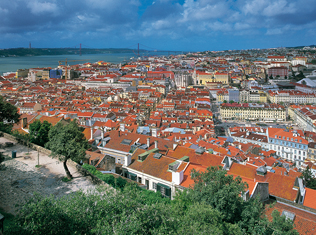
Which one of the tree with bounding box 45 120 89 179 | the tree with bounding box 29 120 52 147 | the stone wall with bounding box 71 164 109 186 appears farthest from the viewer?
the tree with bounding box 29 120 52 147

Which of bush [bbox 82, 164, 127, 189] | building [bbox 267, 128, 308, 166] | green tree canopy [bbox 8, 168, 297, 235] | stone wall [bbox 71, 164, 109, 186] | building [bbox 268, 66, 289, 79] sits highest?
building [bbox 268, 66, 289, 79]

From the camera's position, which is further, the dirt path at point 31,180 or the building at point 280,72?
the building at point 280,72

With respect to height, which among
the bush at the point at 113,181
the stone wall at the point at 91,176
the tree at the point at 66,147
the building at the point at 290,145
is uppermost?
the tree at the point at 66,147

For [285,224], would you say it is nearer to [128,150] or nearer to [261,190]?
[261,190]

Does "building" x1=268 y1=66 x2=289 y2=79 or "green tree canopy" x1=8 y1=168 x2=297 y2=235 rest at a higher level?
"building" x1=268 y1=66 x2=289 y2=79

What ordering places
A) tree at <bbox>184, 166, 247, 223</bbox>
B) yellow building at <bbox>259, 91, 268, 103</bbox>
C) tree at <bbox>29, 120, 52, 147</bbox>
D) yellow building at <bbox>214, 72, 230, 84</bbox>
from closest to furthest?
tree at <bbox>184, 166, 247, 223</bbox>, tree at <bbox>29, 120, 52, 147</bbox>, yellow building at <bbox>259, 91, 268, 103</bbox>, yellow building at <bbox>214, 72, 230, 84</bbox>

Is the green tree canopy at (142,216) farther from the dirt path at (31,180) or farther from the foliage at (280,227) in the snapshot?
the dirt path at (31,180)

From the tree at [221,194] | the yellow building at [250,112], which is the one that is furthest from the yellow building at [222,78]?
the tree at [221,194]

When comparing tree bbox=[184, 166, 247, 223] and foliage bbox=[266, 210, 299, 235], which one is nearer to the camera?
foliage bbox=[266, 210, 299, 235]

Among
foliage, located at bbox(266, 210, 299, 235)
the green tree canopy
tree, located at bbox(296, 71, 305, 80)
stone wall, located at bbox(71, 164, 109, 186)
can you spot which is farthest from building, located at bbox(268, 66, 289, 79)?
foliage, located at bbox(266, 210, 299, 235)

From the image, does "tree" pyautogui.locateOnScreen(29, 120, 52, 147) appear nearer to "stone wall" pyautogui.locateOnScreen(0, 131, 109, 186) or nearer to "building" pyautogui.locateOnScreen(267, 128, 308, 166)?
"stone wall" pyautogui.locateOnScreen(0, 131, 109, 186)
